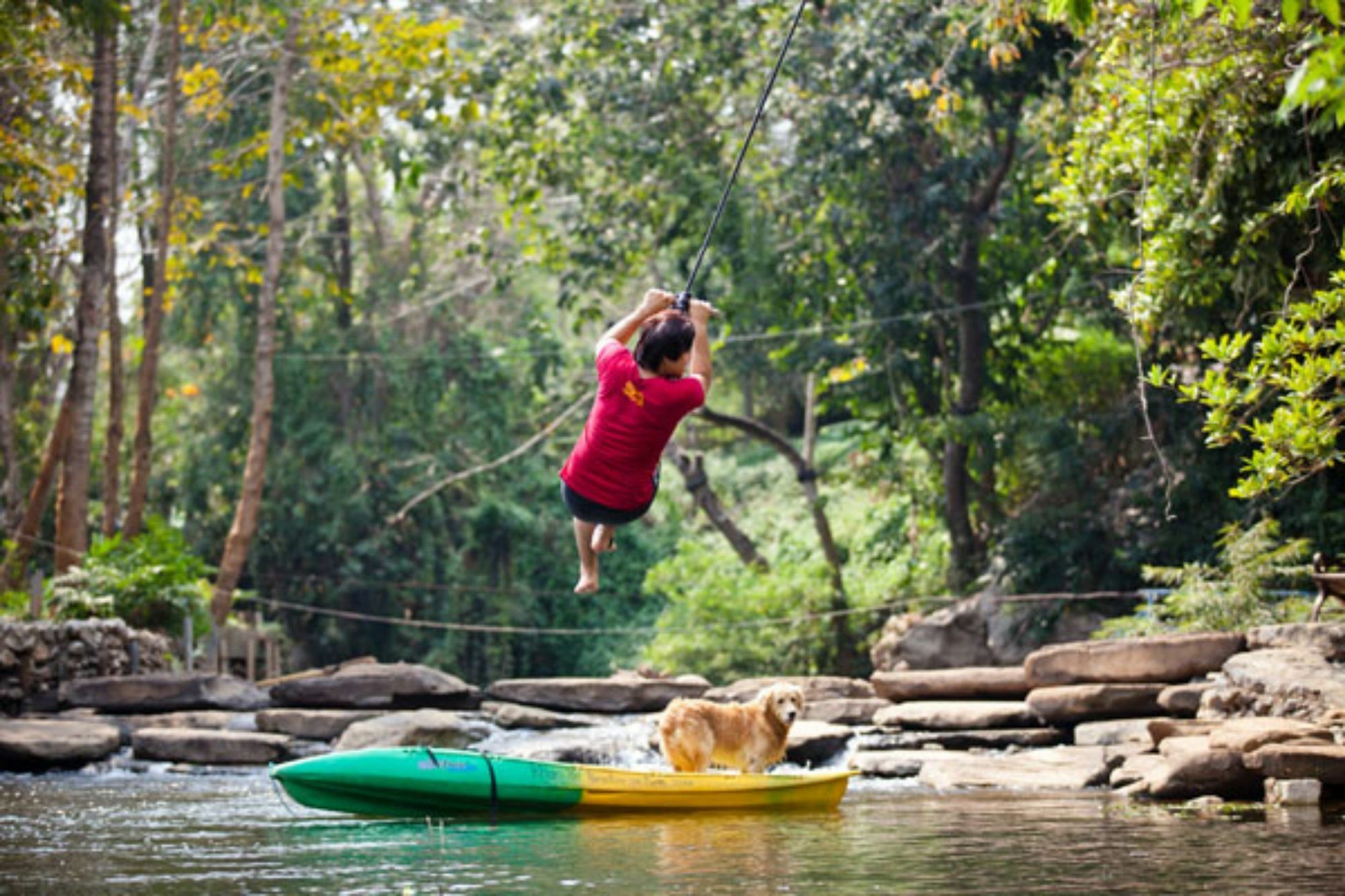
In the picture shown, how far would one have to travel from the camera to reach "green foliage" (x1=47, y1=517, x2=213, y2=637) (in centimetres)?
1652

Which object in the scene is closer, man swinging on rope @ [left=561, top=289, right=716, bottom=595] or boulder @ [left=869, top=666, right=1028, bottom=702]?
man swinging on rope @ [left=561, top=289, right=716, bottom=595]

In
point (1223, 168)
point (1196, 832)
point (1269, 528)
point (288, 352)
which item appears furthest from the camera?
point (288, 352)

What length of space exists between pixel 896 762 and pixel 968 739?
36.0 inches

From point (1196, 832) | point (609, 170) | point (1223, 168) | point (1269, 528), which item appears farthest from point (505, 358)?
point (1196, 832)

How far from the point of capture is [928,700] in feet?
47.0

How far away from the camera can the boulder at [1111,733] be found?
1197 centimetres

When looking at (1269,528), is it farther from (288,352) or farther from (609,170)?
(288,352)

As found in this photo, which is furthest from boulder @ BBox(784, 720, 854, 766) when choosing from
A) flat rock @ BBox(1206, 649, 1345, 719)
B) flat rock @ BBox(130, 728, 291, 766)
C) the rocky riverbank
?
flat rock @ BBox(130, 728, 291, 766)

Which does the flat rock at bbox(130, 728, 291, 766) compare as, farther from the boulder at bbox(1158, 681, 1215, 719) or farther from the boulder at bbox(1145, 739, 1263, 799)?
the boulder at bbox(1145, 739, 1263, 799)

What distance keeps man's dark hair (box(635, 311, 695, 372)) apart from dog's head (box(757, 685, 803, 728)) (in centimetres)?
433

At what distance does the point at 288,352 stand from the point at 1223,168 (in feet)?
61.0

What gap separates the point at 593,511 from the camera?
682 centimetres

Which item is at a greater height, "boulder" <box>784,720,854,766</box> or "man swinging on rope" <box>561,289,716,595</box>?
"man swinging on rope" <box>561,289,716,595</box>

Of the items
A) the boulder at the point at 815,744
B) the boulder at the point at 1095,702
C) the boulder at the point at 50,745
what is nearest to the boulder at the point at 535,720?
the boulder at the point at 815,744
